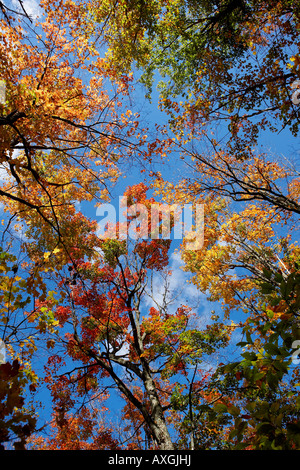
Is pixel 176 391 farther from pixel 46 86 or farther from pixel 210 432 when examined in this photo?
pixel 46 86

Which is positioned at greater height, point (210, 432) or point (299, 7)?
point (299, 7)

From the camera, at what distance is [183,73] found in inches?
309

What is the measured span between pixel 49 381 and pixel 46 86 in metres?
8.41

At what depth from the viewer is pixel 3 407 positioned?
1.58 meters

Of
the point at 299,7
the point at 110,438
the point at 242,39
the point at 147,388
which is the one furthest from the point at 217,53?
the point at 110,438

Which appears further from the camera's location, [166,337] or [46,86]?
[166,337]

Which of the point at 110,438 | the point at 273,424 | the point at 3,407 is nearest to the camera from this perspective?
the point at 273,424

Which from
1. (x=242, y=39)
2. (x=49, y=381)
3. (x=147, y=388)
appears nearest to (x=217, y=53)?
(x=242, y=39)

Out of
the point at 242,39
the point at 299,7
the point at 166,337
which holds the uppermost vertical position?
the point at 242,39

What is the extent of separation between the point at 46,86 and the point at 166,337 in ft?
22.6

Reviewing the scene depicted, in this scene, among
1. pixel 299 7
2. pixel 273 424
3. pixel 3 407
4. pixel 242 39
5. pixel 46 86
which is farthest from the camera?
pixel 242 39

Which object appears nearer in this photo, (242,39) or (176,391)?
(176,391)

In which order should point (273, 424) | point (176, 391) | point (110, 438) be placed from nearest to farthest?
point (273, 424) < point (176, 391) < point (110, 438)

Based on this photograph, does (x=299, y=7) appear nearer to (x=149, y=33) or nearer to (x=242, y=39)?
(x=242, y=39)
